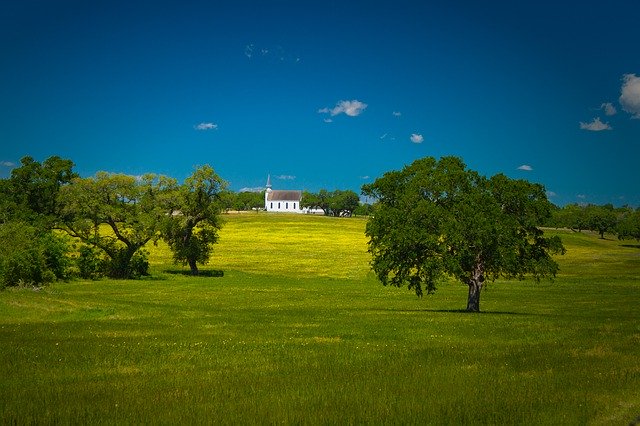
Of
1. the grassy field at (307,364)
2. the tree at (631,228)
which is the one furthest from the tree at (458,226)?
the tree at (631,228)

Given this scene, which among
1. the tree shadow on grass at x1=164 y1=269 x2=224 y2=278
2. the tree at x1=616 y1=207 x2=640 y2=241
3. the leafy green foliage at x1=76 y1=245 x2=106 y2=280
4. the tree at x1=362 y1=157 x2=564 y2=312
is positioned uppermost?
the tree at x1=616 y1=207 x2=640 y2=241

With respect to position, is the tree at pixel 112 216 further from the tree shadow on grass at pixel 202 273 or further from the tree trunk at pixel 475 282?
the tree trunk at pixel 475 282

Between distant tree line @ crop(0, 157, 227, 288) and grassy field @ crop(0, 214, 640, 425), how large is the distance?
95.2ft

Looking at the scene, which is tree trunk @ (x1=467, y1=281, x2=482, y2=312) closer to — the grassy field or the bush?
the grassy field

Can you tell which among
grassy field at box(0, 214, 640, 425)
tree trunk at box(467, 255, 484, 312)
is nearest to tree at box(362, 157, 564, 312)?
tree trunk at box(467, 255, 484, 312)

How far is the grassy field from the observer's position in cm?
1218

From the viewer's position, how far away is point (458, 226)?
3581cm

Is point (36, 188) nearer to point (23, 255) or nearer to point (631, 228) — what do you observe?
point (23, 255)

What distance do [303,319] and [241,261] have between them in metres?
66.5

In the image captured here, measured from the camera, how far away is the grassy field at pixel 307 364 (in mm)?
12180

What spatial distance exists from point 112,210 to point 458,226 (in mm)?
49982

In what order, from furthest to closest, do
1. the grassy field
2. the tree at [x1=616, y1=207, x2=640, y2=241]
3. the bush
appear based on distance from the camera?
the tree at [x1=616, y1=207, x2=640, y2=241] < the bush < the grassy field

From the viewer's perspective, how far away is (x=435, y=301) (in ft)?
170

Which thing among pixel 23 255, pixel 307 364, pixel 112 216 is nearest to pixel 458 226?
pixel 307 364
